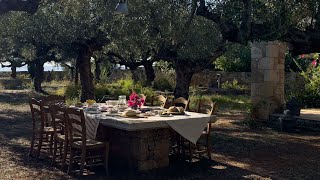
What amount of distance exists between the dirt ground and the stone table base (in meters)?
0.16

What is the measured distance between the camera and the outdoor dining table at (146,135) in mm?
5641

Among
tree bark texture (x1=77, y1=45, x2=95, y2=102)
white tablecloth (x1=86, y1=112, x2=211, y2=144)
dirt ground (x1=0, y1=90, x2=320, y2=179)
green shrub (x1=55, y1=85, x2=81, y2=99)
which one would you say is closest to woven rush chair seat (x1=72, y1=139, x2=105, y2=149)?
white tablecloth (x1=86, y1=112, x2=211, y2=144)

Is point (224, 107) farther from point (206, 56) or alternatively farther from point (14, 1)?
point (14, 1)

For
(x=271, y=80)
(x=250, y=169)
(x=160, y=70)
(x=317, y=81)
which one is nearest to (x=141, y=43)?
(x=271, y=80)

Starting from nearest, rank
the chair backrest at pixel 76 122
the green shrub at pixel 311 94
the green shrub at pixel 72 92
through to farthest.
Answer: the chair backrest at pixel 76 122 < the green shrub at pixel 311 94 < the green shrub at pixel 72 92

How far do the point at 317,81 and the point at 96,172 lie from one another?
8893 millimetres

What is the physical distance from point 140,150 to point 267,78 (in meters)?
5.26

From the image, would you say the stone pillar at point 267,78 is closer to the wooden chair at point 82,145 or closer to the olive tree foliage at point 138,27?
the olive tree foliage at point 138,27

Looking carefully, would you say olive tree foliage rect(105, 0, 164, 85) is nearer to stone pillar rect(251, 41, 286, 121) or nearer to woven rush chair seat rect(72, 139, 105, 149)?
stone pillar rect(251, 41, 286, 121)

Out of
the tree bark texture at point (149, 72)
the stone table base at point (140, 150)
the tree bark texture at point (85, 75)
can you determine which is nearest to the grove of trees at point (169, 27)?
the tree bark texture at point (85, 75)

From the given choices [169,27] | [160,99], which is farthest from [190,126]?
[169,27]

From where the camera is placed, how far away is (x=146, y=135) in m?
5.83

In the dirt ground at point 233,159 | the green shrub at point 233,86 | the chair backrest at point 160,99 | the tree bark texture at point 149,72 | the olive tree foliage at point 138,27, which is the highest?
the olive tree foliage at point 138,27

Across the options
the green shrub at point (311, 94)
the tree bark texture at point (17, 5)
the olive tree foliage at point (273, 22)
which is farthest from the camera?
the green shrub at point (311, 94)
